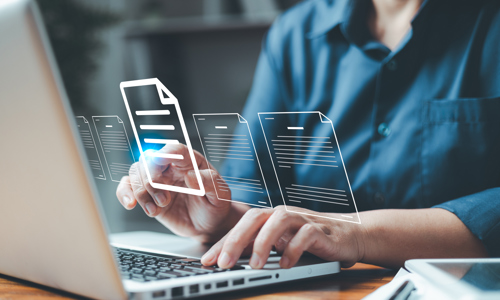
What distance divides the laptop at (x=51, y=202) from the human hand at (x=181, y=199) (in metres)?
0.15

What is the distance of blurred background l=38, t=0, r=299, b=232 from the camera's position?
1.95 meters

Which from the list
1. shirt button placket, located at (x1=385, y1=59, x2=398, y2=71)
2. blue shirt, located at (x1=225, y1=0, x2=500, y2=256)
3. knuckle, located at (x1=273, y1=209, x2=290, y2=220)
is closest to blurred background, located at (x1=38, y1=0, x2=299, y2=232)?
blue shirt, located at (x1=225, y1=0, x2=500, y2=256)

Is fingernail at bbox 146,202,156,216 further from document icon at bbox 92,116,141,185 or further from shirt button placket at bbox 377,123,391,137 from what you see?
shirt button placket at bbox 377,123,391,137

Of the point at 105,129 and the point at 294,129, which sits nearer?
the point at 294,129

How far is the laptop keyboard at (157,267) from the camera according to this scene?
17.6 inches

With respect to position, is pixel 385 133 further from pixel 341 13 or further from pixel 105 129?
pixel 105 129

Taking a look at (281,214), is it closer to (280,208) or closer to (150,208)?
(280,208)

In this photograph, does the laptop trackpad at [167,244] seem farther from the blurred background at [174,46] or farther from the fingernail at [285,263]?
the blurred background at [174,46]

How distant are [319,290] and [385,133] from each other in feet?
1.56

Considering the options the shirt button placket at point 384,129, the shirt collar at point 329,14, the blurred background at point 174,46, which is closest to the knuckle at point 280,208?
the shirt button placket at point 384,129

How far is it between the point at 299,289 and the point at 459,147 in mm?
482

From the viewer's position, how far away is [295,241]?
1.62 feet

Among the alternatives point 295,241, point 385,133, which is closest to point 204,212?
point 295,241

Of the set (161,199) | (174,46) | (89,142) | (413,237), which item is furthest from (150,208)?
(174,46)
